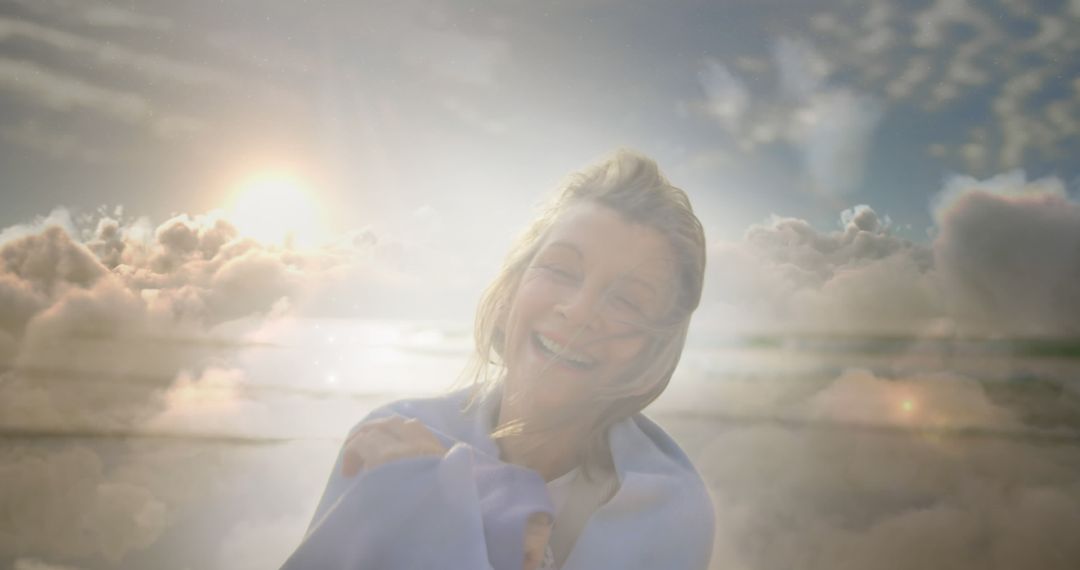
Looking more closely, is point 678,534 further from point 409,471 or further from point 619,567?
point 409,471

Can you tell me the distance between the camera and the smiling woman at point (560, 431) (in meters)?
1.79

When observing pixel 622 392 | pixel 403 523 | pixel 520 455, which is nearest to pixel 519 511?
pixel 403 523

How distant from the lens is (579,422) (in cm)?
240

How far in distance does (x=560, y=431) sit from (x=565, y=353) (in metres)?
0.34

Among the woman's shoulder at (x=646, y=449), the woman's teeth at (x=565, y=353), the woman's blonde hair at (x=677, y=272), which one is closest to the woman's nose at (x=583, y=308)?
the woman's teeth at (x=565, y=353)

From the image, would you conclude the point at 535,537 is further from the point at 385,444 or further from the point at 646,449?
the point at 646,449

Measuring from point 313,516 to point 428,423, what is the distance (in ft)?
1.53

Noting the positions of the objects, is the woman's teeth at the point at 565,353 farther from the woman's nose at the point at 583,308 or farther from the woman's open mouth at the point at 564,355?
the woman's nose at the point at 583,308

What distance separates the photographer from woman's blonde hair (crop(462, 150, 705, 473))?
7.72 feet

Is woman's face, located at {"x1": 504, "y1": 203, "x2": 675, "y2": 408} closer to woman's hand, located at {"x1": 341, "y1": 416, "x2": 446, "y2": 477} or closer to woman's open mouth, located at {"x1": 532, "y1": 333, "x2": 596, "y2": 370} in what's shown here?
woman's open mouth, located at {"x1": 532, "y1": 333, "x2": 596, "y2": 370}

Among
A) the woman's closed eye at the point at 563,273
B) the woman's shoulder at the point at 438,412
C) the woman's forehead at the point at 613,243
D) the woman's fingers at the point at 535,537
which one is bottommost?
the woman's fingers at the point at 535,537

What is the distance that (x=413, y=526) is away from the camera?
178 cm

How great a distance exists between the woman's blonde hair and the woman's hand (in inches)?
16.9

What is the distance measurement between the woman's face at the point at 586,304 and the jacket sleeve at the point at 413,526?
1.71ft
